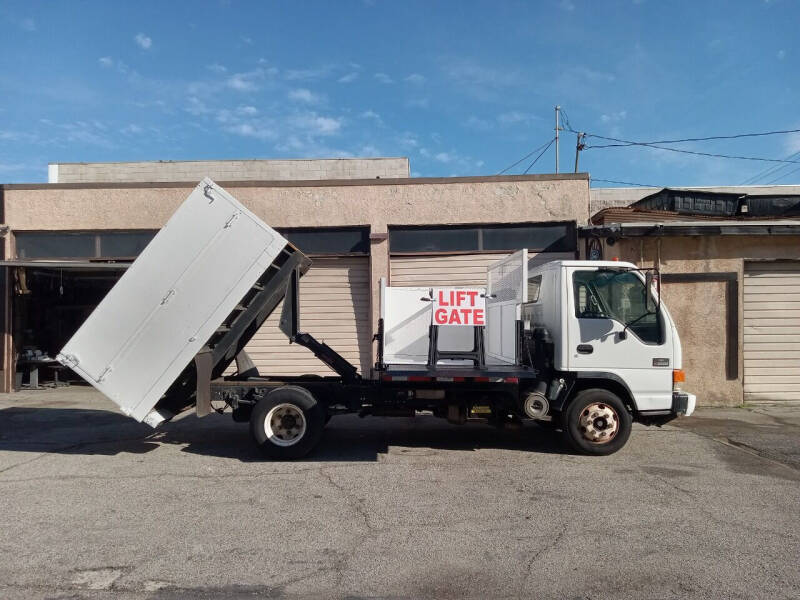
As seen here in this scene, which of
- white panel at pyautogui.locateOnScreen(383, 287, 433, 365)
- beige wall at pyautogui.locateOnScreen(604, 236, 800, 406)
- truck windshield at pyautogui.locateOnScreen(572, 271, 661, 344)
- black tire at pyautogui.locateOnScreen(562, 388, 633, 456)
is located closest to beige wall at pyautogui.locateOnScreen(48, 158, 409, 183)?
beige wall at pyautogui.locateOnScreen(604, 236, 800, 406)

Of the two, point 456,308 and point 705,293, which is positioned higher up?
point 705,293

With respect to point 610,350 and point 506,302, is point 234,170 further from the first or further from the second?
point 610,350

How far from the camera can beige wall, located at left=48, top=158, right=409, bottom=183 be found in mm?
19656

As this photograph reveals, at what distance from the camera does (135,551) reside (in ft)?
15.7

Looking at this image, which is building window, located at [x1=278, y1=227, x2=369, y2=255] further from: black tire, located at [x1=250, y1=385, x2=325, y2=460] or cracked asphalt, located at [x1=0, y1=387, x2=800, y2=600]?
black tire, located at [x1=250, y1=385, x2=325, y2=460]

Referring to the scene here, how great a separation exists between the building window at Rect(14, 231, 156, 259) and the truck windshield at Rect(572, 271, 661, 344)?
31.9 ft

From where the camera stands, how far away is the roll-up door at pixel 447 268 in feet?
43.5

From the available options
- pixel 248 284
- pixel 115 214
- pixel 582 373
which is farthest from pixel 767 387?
pixel 115 214

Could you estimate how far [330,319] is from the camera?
45.2ft

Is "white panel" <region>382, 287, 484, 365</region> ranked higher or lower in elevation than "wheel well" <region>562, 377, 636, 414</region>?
higher

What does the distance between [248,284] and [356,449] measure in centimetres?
260

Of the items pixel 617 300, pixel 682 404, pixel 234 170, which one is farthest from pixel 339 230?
pixel 682 404

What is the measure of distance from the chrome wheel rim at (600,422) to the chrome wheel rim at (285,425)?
342cm

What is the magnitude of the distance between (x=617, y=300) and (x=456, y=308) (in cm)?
203
